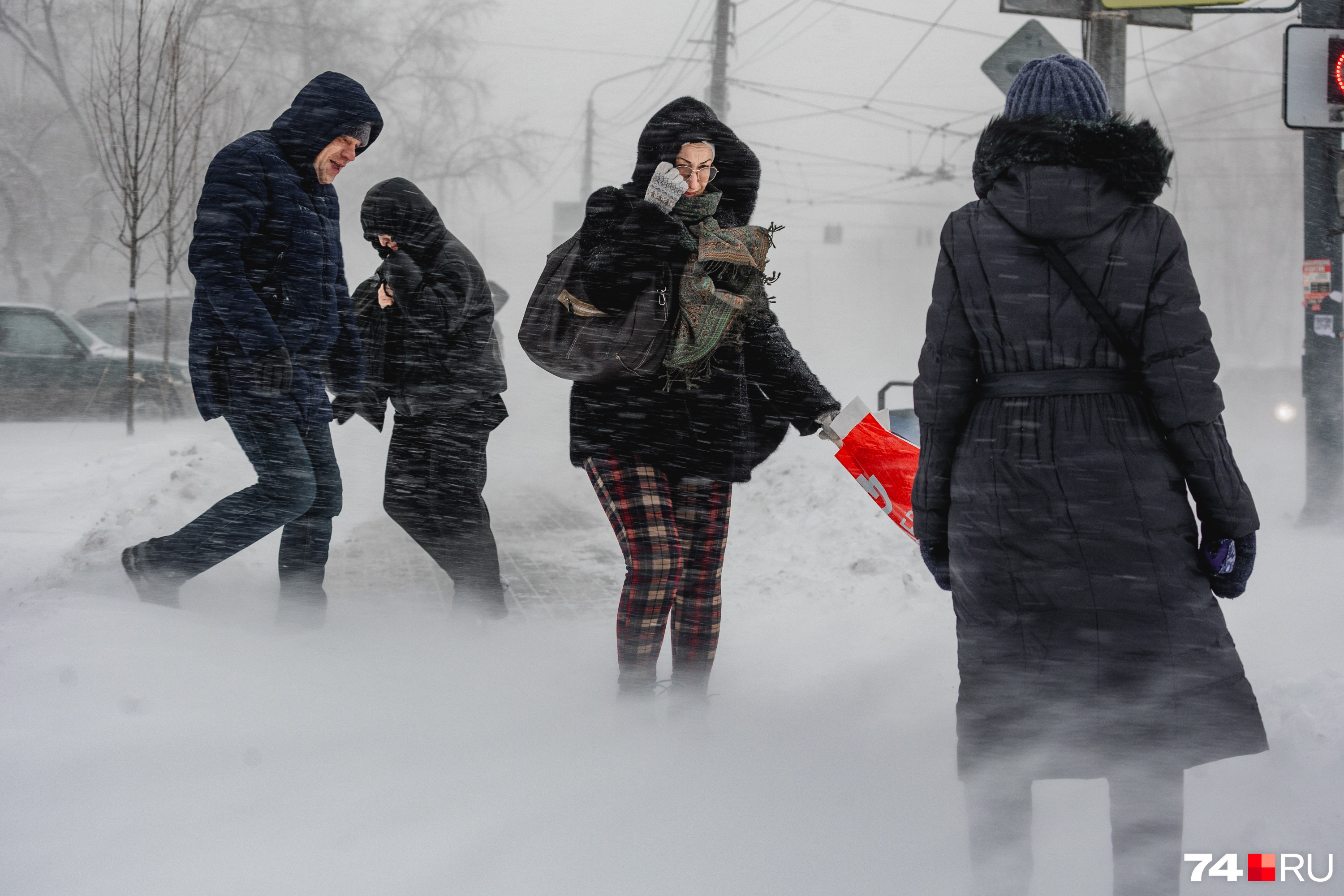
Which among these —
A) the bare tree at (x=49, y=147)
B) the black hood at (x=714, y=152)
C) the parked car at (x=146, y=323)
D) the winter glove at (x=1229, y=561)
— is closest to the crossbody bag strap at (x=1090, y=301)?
the winter glove at (x=1229, y=561)

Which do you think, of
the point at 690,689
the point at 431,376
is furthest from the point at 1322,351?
the point at 431,376

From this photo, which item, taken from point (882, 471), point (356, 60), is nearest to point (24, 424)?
point (882, 471)

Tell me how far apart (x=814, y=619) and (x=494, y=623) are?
1.47 metres

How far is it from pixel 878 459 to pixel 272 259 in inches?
84.6

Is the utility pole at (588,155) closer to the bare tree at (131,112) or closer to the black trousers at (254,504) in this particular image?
the bare tree at (131,112)

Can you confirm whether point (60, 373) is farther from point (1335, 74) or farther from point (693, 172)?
point (1335, 74)

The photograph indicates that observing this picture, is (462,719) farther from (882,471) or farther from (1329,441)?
(1329,441)

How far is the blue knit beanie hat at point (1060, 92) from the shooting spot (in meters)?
1.95

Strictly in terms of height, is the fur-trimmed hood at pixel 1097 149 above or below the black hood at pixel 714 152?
below

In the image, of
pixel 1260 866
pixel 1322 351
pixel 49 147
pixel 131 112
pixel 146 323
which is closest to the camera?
pixel 1260 866

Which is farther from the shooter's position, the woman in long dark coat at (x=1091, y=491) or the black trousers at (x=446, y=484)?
the black trousers at (x=446, y=484)

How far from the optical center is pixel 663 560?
282 centimetres

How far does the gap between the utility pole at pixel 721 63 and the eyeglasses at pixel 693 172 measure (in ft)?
28.3

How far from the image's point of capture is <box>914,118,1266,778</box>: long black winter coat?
6.12 feet
